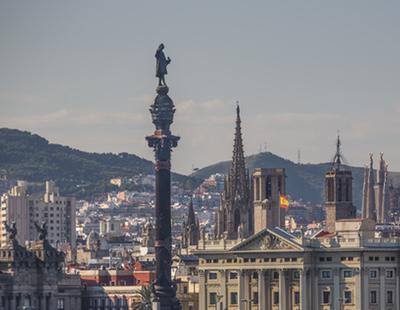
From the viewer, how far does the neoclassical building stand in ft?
628

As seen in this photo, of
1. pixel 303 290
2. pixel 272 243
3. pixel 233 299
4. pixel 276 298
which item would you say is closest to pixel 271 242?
pixel 272 243

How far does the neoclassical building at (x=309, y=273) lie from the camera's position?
628 feet

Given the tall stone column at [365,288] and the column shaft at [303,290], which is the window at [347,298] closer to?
the tall stone column at [365,288]

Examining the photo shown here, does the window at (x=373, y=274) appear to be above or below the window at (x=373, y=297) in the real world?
above

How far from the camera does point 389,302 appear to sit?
191 m

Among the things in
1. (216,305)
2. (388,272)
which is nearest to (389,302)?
(388,272)

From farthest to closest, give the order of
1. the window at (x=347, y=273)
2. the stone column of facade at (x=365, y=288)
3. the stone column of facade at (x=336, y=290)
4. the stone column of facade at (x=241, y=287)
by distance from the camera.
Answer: the stone column of facade at (x=241, y=287) → the window at (x=347, y=273) → the stone column of facade at (x=336, y=290) → the stone column of facade at (x=365, y=288)

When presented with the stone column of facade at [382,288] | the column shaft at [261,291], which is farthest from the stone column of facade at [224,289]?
the stone column of facade at [382,288]

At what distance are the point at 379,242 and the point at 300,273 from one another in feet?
21.1

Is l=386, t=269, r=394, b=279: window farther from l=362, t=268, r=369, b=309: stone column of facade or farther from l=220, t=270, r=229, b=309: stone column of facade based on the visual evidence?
l=220, t=270, r=229, b=309: stone column of facade

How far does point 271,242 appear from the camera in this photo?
196875 millimetres

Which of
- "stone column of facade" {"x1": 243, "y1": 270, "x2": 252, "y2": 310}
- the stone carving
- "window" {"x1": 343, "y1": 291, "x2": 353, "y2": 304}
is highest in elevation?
the stone carving

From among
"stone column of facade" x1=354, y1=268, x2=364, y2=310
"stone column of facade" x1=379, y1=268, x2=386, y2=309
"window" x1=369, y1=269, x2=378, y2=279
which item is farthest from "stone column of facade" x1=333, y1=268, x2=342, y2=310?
"stone column of facade" x1=379, y1=268, x2=386, y2=309

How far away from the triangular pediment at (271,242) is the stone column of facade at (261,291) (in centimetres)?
196
